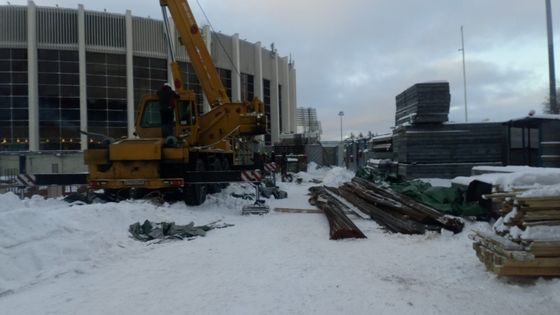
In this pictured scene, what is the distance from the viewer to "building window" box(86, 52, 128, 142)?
37938mm

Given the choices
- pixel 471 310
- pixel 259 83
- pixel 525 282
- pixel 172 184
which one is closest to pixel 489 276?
pixel 525 282

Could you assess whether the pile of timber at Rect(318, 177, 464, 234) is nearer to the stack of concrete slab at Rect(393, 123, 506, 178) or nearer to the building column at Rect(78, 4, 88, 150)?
the stack of concrete slab at Rect(393, 123, 506, 178)

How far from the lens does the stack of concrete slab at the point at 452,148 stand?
597 inches

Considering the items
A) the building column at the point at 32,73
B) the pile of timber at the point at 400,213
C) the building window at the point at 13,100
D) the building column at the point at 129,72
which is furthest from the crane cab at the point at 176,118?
the building window at the point at 13,100

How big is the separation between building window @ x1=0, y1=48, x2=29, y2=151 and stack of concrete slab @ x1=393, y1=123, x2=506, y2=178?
31.5 metres

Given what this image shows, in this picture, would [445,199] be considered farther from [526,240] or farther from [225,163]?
[225,163]

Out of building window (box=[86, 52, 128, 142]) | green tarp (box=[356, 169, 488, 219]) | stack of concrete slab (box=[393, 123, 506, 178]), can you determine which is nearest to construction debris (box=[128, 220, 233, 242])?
green tarp (box=[356, 169, 488, 219])

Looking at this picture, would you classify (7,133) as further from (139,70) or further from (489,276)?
(489,276)

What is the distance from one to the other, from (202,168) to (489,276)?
9.49m

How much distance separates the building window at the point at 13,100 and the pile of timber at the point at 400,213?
3155cm

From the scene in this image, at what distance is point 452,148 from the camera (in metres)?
15.2

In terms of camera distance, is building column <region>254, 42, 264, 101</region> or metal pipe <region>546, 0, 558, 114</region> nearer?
metal pipe <region>546, 0, 558, 114</region>

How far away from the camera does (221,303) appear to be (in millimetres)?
4992

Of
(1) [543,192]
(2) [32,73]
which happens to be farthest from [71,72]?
(1) [543,192]
